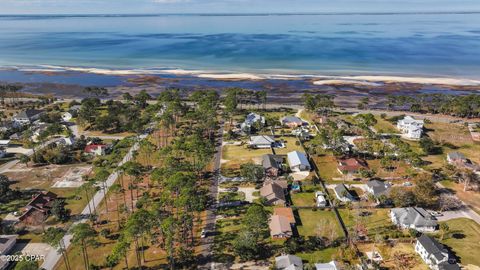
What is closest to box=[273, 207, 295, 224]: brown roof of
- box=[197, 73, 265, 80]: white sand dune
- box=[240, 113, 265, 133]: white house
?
box=[240, 113, 265, 133]: white house

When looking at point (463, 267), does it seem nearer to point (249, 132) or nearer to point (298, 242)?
point (298, 242)

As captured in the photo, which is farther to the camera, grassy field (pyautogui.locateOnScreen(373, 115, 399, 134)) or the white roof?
grassy field (pyautogui.locateOnScreen(373, 115, 399, 134))

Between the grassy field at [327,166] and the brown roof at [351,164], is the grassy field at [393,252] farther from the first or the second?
the brown roof at [351,164]

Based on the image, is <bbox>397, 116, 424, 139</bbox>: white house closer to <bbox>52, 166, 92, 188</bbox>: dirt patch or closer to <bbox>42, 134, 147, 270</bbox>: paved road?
<bbox>42, 134, 147, 270</bbox>: paved road

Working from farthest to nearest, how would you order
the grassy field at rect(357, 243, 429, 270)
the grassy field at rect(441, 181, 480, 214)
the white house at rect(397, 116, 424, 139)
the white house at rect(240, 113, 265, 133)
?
the white house at rect(240, 113, 265, 133) → the white house at rect(397, 116, 424, 139) → the grassy field at rect(441, 181, 480, 214) → the grassy field at rect(357, 243, 429, 270)

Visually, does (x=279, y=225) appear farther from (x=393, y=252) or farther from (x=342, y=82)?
(x=342, y=82)

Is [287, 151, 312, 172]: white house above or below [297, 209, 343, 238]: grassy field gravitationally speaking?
above
